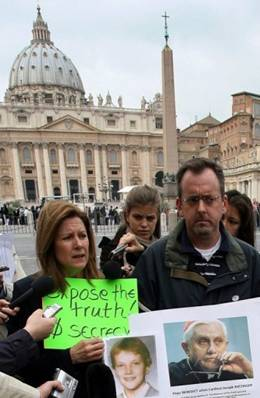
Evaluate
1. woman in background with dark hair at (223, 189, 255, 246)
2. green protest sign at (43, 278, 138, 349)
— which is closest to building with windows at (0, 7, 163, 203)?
woman in background with dark hair at (223, 189, 255, 246)

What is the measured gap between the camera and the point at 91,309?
1.69 metres

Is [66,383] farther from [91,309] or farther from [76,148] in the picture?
[76,148]


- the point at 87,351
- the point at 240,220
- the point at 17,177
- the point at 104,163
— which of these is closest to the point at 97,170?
the point at 104,163

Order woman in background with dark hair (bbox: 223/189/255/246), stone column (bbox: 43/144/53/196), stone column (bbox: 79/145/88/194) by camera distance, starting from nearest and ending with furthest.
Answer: woman in background with dark hair (bbox: 223/189/255/246) → stone column (bbox: 43/144/53/196) → stone column (bbox: 79/145/88/194)

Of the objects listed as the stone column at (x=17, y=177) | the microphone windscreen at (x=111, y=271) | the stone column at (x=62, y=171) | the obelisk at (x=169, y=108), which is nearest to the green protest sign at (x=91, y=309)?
the microphone windscreen at (x=111, y=271)

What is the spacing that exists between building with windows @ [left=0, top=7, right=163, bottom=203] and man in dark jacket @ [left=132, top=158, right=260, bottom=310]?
199 feet

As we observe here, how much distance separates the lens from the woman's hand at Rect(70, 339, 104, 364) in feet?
5.16

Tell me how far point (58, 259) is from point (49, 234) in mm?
128

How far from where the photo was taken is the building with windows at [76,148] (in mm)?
65562

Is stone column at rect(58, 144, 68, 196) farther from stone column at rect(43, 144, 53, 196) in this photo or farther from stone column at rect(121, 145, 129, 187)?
stone column at rect(121, 145, 129, 187)

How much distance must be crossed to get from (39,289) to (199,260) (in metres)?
0.72

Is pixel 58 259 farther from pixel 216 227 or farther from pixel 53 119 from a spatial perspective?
pixel 53 119

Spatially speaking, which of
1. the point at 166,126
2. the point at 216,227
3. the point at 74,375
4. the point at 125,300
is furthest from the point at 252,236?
the point at 166,126

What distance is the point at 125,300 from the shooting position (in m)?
1.70
